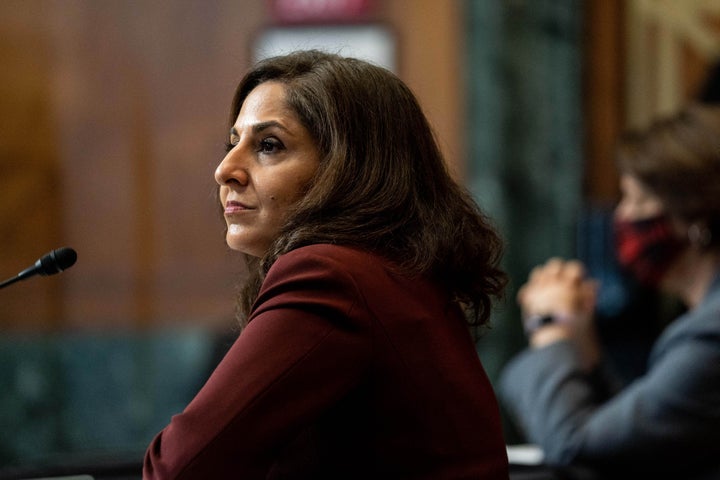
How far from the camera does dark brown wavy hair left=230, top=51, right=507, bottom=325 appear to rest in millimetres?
1284

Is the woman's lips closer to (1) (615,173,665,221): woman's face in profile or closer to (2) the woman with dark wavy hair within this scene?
(2) the woman with dark wavy hair

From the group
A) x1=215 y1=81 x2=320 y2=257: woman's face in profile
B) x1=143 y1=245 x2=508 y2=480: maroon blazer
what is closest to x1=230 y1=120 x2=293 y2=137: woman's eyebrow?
x1=215 y1=81 x2=320 y2=257: woman's face in profile

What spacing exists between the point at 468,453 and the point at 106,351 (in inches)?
119

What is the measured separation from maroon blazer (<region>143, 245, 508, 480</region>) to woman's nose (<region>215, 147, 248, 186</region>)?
0.19m

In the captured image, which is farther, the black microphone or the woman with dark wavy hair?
the black microphone

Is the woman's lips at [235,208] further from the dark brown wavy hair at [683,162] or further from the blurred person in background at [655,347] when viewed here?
the dark brown wavy hair at [683,162]

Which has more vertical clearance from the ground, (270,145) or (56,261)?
(270,145)

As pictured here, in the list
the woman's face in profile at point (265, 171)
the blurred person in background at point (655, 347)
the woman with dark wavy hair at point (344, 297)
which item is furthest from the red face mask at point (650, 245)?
the woman's face in profile at point (265, 171)

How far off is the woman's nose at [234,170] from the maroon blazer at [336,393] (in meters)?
0.19

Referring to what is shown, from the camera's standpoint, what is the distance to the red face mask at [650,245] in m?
2.54

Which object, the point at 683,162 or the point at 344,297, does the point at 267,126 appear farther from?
the point at 683,162

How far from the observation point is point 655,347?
7.89 ft

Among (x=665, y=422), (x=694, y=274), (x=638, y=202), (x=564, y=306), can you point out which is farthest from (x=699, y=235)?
(x=665, y=422)

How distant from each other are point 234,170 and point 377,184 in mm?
190
